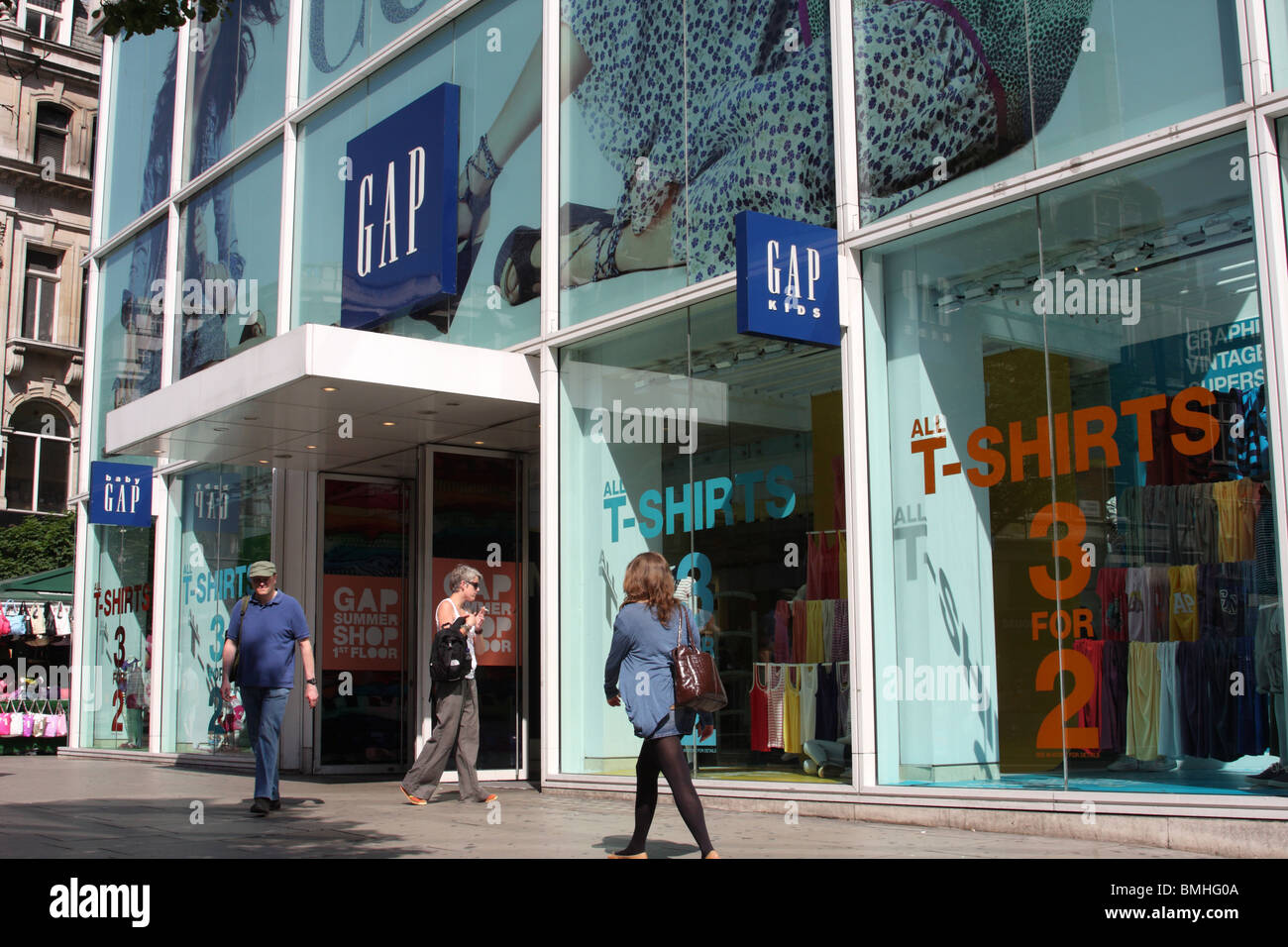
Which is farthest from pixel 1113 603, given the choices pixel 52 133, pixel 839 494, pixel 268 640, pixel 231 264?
pixel 52 133

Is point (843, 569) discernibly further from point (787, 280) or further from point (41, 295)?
point (41, 295)

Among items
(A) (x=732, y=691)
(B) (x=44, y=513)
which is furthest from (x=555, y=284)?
(B) (x=44, y=513)

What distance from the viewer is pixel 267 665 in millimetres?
9969

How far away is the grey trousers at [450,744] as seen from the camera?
10930 millimetres

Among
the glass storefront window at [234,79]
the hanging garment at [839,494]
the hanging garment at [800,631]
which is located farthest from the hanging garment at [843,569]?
the glass storefront window at [234,79]

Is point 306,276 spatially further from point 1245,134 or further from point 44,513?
point 44,513

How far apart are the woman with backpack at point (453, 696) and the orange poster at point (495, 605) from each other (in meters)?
3.15

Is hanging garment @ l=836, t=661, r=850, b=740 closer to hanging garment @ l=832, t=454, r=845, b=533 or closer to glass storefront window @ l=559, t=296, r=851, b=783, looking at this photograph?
glass storefront window @ l=559, t=296, r=851, b=783

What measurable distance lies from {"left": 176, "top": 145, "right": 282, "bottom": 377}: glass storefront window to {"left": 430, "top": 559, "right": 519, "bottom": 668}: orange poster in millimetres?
4643

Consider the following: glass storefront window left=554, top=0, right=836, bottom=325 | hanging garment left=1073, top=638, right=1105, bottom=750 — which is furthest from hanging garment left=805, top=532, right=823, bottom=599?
glass storefront window left=554, top=0, right=836, bottom=325

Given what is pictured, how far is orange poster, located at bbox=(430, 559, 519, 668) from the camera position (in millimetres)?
14375

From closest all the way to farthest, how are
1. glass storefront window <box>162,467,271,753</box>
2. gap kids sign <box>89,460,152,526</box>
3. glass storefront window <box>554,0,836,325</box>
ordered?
glass storefront window <box>554,0,836,325</box> < glass storefront window <box>162,467,271,753</box> < gap kids sign <box>89,460,152,526</box>

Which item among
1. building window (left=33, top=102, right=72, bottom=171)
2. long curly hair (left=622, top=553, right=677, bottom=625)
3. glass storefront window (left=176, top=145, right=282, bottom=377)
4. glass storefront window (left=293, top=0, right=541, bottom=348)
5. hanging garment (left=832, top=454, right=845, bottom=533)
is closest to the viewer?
long curly hair (left=622, top=553, right=677, bottom=625)

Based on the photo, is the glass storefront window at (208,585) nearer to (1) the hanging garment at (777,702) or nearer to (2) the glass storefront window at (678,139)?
(2) the glass storefront window at (678,139)
